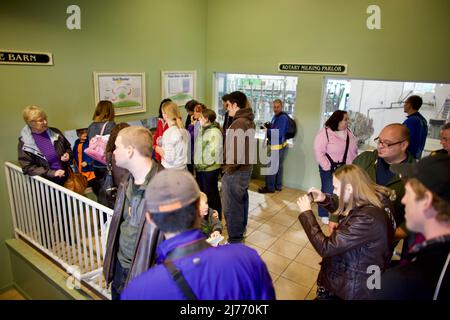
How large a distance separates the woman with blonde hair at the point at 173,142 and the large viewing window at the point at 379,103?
276 centimetres

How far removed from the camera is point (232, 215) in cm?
351

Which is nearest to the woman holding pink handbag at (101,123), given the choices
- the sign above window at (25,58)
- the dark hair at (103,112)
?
the dark hair at (103,112)

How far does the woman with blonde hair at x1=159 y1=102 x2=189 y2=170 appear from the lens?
3.25m

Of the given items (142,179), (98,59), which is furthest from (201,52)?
(142,179)

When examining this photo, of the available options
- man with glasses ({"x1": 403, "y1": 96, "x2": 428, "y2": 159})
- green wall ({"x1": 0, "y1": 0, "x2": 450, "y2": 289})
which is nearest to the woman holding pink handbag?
green wall ({"x1": 0, "y1": 0, "x2": 450, "y2": 289})

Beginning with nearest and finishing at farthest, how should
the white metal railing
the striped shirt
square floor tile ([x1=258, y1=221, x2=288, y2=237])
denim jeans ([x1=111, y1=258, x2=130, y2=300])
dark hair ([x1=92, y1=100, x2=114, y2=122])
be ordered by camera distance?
1. denim jeans ([x1=111, y1=258, x2=130, y2=300])
2. the white metal railing
3. the striped shirt
4. dark hair ([x1=92, y1=100, x2=114, y2=122])
5. square floor tile ([x1=258, y1=221, x2=288, y2=237])

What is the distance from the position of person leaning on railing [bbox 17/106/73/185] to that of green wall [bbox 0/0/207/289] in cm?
49

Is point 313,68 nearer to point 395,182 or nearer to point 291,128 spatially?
point 291,128

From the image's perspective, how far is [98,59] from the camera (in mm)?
4031

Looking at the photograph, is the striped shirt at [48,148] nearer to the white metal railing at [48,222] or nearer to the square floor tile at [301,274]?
the white metal railing at [48,222]

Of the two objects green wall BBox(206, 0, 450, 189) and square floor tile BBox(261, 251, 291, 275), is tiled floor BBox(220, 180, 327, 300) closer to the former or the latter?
square floor tile BBox(261, 251, 291, 275)

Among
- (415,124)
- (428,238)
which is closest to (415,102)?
(415,124)

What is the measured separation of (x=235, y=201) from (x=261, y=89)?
295cm
